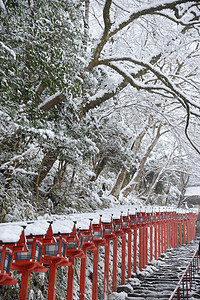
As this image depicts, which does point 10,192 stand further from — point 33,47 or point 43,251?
point 33,47

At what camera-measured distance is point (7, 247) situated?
11.1 feet

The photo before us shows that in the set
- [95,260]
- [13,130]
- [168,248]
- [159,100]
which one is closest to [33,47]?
[13,130]

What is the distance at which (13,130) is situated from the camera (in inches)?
216

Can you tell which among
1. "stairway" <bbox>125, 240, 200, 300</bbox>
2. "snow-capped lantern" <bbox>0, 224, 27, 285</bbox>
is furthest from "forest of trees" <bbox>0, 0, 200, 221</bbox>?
"stairway" <bbox>125, 240, 200, 300</bbox>

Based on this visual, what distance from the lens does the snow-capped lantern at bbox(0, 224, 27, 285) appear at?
328cm

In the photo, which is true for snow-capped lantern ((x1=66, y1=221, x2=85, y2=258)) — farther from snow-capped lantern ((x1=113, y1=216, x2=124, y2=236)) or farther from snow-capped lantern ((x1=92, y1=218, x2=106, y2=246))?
snow-capped lantern ((x1=113, y1=216, x2=124, y2=236))

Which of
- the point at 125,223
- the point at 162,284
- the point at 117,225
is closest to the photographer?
the point at 117,225

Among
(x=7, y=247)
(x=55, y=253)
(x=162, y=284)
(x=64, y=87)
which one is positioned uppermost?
(x=64, y=87)

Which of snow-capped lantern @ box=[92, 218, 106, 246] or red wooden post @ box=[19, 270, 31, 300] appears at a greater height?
snow-capped lantern @ box=[92, 218, 106, 246]

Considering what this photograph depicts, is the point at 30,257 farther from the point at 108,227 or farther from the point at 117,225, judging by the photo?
the point at 117,225

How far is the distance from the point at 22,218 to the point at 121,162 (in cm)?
613

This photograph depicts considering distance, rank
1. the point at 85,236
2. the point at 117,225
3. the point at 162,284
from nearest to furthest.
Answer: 1. the point at 85,236
2. the point at 117,225
3. the point at 162,284

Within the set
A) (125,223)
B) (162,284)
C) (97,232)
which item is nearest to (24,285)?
(97,232)

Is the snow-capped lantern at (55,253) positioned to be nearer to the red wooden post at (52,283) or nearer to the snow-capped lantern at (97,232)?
the red wooden post at (52,283)
